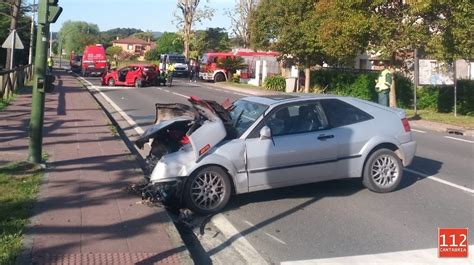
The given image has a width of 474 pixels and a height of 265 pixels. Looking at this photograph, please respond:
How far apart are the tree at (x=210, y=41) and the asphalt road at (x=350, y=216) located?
7132 centimetres

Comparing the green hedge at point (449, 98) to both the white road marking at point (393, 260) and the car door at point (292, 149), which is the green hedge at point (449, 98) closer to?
the car door at point (292, 149)

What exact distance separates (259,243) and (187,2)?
221 feet

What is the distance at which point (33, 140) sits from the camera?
8.84m

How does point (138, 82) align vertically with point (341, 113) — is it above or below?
above

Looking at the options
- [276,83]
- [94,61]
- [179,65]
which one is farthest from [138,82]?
[179,65]

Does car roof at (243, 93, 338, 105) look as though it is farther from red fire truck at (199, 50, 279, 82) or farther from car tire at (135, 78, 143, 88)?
red fire truck at (199, 50, 279, 82)

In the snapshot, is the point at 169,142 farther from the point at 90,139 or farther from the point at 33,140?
the point at 90,139

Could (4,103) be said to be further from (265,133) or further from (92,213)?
(265,133)

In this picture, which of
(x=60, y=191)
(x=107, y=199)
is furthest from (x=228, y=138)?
(x=60, y=191)

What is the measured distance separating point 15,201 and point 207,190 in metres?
2.25

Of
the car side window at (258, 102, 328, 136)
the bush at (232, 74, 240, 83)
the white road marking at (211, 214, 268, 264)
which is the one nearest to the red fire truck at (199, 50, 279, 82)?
the bush at (232, 74, 240, 83)

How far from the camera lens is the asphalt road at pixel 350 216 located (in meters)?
5.93

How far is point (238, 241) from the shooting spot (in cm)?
610

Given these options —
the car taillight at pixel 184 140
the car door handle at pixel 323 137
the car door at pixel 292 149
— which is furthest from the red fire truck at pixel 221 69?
the car taillight at pixel 184 140
